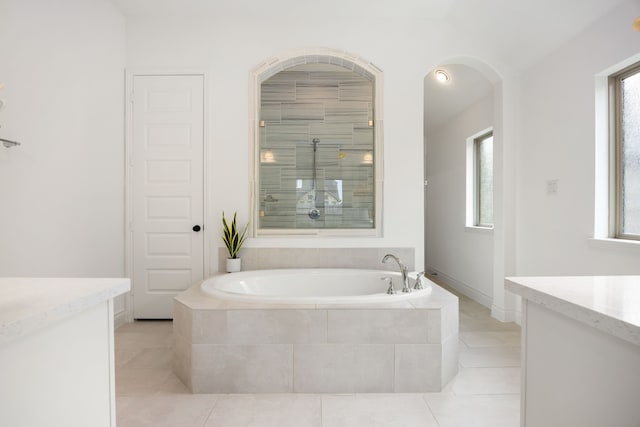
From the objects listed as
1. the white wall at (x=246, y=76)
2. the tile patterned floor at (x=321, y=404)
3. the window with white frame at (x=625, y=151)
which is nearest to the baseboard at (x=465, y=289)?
the white wall at (x=246, y=76)

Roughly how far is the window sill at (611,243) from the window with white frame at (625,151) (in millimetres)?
116

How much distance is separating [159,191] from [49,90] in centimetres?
109

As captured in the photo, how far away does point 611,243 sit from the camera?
222 cm

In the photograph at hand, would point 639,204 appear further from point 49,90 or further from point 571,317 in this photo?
point 49,90

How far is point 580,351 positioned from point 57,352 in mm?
1063

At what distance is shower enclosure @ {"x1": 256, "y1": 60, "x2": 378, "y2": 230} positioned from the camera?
3.18m

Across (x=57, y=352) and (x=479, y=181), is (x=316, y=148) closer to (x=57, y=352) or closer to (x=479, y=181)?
(x=479, y=181)

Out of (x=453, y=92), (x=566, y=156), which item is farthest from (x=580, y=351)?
(x=453, y=92)

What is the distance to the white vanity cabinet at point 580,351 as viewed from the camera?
630 millimetres

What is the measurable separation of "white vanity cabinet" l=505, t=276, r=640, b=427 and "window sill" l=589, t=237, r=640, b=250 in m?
1.47

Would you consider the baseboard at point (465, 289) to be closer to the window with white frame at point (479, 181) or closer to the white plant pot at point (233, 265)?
the window with white frame at point (479, 181)

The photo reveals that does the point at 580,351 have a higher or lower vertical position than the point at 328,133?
lower

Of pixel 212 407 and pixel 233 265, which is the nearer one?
pixel 212 407

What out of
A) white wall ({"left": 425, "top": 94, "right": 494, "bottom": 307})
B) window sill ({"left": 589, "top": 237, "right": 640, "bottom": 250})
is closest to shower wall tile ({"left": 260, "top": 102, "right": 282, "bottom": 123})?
white wall ({"left": 425, "top": 94, "right": 494, "bottom": 307})
